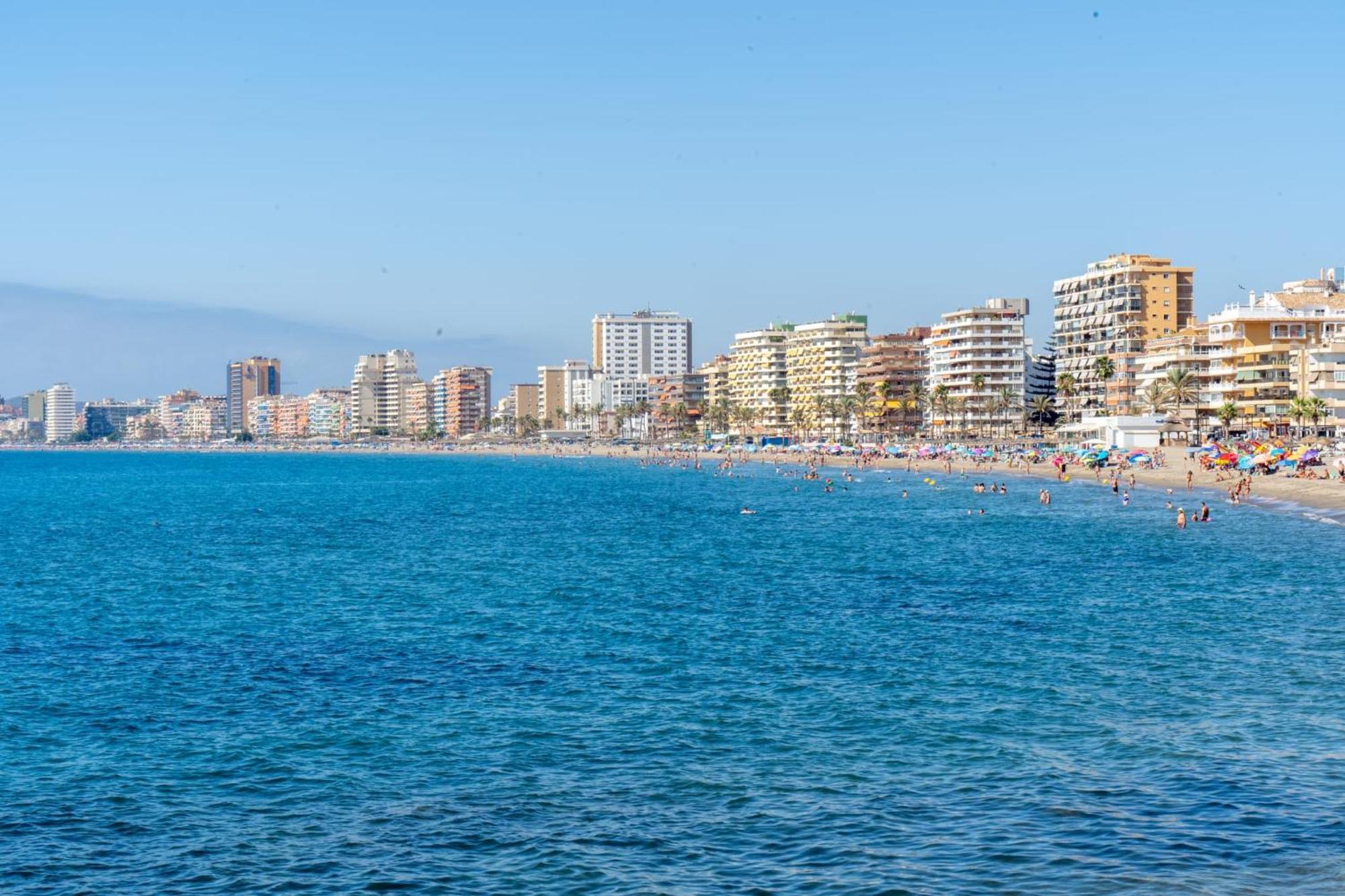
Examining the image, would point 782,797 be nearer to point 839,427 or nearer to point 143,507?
point 143,507

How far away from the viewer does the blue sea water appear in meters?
17.1

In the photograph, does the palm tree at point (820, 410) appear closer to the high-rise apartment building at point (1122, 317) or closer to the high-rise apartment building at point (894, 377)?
the high-rise apartment building at point (894, 377)

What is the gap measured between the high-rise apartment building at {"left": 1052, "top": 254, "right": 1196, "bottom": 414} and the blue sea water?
9969 centimetres

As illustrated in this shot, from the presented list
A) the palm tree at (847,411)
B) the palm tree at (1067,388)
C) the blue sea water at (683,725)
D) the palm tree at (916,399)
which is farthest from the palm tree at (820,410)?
the blue sea water at (683,725)

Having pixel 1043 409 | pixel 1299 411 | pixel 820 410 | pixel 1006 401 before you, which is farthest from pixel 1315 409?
pixel 820 410

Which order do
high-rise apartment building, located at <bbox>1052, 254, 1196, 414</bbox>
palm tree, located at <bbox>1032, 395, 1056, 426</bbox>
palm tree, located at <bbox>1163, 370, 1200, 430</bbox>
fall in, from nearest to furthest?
palm tree, located at <bbox>1163, 370, 1200, 430</bbox> → high-rise apartment building, located at <bbox>1052, 254, 1196, 414</bbox> → palm tree, located at <bbox>1032, 395, 1056, 426</bbox>

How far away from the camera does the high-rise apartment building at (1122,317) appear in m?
148

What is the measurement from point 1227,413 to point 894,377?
246 feet

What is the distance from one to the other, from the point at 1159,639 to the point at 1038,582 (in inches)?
470

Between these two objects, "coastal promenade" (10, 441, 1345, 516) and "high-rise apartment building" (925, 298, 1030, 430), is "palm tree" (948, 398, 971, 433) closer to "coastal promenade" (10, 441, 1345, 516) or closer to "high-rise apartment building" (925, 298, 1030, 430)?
"high-rise apartment building" (925, 298, 1030, 430)

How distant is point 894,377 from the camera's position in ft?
626

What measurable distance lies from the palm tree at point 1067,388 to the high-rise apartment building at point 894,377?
30.8 metres

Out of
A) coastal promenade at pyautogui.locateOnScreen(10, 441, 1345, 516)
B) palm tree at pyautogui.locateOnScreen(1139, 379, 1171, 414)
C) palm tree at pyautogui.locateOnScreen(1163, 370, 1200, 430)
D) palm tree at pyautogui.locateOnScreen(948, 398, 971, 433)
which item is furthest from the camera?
palm tree at pyautogui.locateOnScreen(948, 398, 971, 433)

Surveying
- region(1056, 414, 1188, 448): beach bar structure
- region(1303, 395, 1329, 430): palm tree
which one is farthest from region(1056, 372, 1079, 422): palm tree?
region(1303, 395, 1329, 430): palm tree
